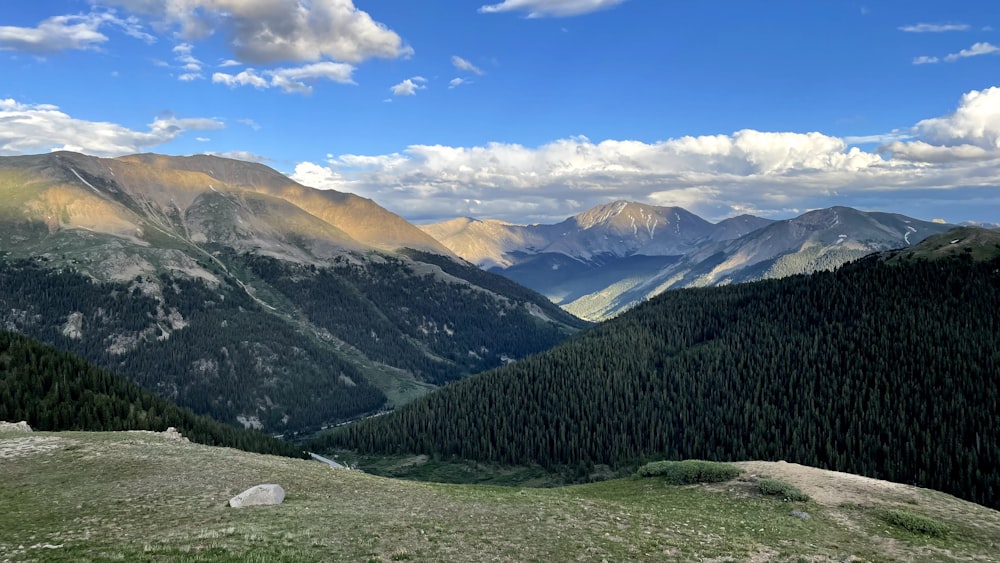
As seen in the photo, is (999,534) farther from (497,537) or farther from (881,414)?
(881,414)

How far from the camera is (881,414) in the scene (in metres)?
172

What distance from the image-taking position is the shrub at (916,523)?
48500 millimetres

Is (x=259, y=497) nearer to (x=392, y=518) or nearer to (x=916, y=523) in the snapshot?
(x=392, y=518)

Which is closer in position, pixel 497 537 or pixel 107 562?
pixel 107 562

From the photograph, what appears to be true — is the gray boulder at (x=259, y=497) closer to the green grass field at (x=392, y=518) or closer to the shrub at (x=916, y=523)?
the green grass field at (x=392, y=518)

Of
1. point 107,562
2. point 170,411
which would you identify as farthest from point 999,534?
point 170,411

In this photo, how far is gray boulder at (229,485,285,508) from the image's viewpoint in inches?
1711

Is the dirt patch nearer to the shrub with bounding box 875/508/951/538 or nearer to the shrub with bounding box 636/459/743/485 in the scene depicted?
the shrub with bounding box 636/459/743/485

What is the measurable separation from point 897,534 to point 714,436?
15573cm

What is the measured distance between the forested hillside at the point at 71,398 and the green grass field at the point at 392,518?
249 feet

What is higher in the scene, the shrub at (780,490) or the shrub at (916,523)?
the shrub at (916,523)

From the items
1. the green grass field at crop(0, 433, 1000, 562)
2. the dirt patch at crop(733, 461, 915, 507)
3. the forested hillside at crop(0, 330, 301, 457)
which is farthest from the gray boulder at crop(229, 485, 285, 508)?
the forested hillside at crop(0, 330, 301, 457)

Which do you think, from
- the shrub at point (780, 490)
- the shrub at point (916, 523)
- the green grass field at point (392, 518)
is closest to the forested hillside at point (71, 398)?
the green grass field at point (392, 518)

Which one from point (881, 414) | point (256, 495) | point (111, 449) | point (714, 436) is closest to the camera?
point (256, 495)
